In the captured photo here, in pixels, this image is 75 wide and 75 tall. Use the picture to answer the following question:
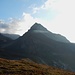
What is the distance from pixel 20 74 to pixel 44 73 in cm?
406

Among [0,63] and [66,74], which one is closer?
[66,74]

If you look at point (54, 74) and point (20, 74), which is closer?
point (20, 74)

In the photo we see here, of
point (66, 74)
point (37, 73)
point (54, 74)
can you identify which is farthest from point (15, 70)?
point (66, 74)

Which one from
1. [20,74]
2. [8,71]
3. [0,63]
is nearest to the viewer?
[20,74]

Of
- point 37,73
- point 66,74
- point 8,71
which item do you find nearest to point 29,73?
point 37,73

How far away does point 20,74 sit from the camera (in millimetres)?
29812

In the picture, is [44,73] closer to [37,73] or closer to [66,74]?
[37,73]

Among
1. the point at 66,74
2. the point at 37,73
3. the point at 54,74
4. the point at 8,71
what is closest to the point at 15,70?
the point at 8,71

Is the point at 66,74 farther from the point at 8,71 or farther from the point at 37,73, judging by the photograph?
the point at 8,71

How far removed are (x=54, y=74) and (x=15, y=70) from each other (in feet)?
21.3

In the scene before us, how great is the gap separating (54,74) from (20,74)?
232 inches

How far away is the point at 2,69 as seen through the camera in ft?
108

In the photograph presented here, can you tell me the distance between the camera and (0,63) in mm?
37688

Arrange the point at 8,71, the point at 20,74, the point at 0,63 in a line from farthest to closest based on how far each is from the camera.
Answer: the point at 0,63 → the point at 8,71 → the point at 20,74
